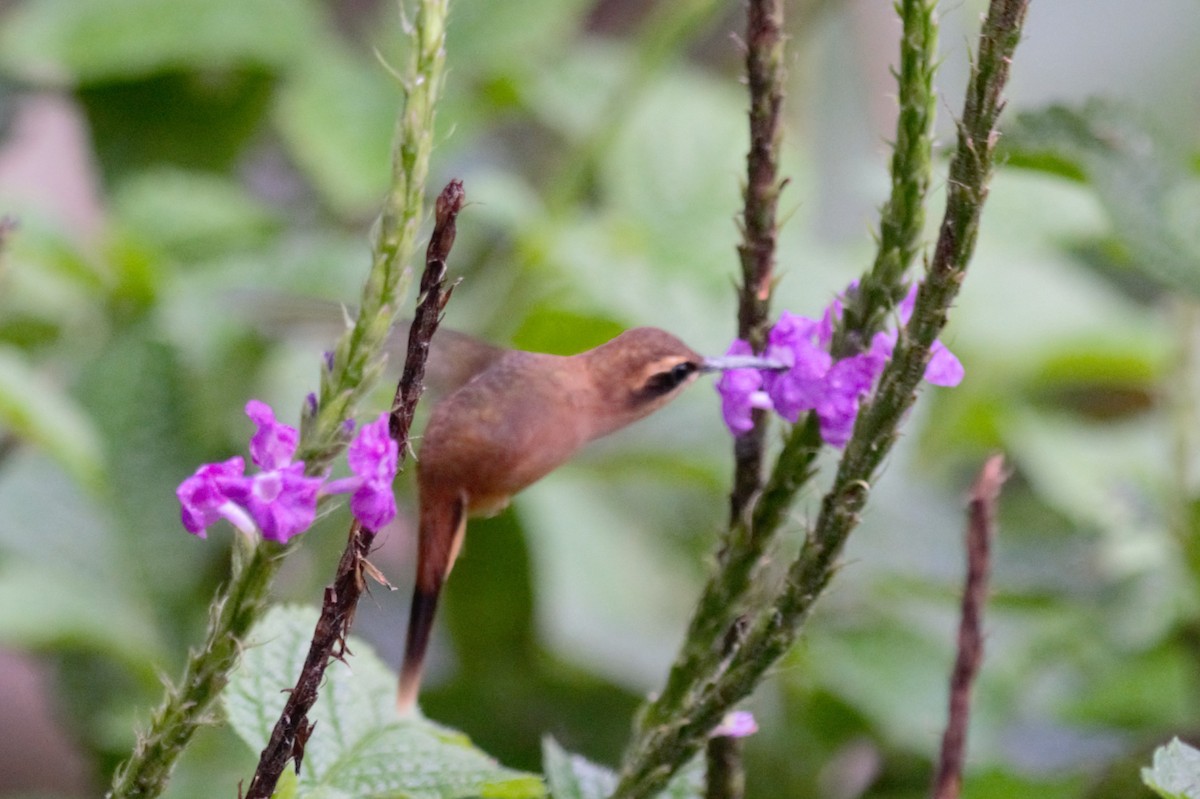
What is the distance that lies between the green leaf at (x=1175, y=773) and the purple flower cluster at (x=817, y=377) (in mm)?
172

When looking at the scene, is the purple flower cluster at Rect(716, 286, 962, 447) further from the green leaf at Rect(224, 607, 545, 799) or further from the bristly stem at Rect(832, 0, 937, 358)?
the green leaf at Rect(224, 607, 545, 799)

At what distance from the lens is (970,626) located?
68 cm

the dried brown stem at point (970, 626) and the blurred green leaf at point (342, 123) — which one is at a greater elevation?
the blurred green leaf at point (342, 123)

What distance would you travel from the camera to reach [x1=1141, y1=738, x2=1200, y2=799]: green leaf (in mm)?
515

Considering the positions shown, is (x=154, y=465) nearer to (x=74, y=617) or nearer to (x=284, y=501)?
(x=74, y=617)

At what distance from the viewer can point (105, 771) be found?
1.51 metres

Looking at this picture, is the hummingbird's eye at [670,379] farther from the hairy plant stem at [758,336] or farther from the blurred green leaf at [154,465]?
the blurred green leaf at [154,465]

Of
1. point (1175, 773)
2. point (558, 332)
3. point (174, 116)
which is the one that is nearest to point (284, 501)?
point (1175, 773)

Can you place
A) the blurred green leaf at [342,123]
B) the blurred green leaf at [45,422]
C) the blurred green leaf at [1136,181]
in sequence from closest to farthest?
the blurred green leaf at [1136,181]
the blurred green leaf at [45,422]
the blurred green leaf at [342,123]

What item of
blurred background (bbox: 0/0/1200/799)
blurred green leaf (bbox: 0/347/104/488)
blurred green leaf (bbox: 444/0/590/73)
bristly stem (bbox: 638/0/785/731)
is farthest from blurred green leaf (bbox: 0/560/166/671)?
blurred green leaf (bbox: 444/0/590/73)

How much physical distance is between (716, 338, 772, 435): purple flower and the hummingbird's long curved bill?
0.01 metres

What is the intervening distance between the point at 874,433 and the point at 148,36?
1.74 m

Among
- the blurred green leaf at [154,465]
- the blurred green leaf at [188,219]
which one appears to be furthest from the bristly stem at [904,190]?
the blurred green leaf at [188,219]

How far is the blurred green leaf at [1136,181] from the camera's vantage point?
1005 millimetres
